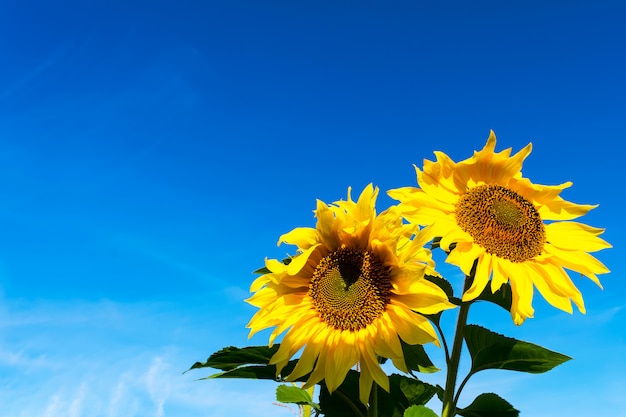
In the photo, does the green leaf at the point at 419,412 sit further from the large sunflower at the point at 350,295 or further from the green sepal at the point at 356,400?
the green sepal at the point at 356,400

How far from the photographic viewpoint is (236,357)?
9.78 feet

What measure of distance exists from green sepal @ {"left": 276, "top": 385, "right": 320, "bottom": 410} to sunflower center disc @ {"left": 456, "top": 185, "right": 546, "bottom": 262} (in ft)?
3.64

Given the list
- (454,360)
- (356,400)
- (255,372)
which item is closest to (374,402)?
(356,400)

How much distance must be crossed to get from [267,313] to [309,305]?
204 mm

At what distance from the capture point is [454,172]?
124 inches

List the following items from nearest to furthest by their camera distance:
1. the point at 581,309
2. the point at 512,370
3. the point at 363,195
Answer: the point at 363,195 < the point at 581,309 < the point at 512,370

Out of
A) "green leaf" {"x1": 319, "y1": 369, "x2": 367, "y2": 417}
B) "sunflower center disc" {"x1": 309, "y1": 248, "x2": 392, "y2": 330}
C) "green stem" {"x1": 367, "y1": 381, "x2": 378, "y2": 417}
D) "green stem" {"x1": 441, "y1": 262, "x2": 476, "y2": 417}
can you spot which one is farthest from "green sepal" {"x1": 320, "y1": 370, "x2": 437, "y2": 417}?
"sunflower center disc" {"x1": 309, "y1": 248, "x2": 392, "y2": 330}

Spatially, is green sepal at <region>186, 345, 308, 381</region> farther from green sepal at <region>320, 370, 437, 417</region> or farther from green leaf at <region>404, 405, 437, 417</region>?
green leaf at <region>404, 405, 437, 417</region>

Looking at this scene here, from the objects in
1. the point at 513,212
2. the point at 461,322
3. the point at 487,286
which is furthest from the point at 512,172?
the point at 461,322

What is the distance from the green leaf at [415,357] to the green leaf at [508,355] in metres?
0.23

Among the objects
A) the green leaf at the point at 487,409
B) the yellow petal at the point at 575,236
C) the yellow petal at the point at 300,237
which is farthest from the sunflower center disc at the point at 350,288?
the yellow petal at the point at 575,236

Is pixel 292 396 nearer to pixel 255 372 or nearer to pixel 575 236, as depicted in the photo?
pixel 255 372

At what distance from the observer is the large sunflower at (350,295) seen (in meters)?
2.67

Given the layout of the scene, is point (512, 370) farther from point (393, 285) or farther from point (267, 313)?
point (267, 313)
